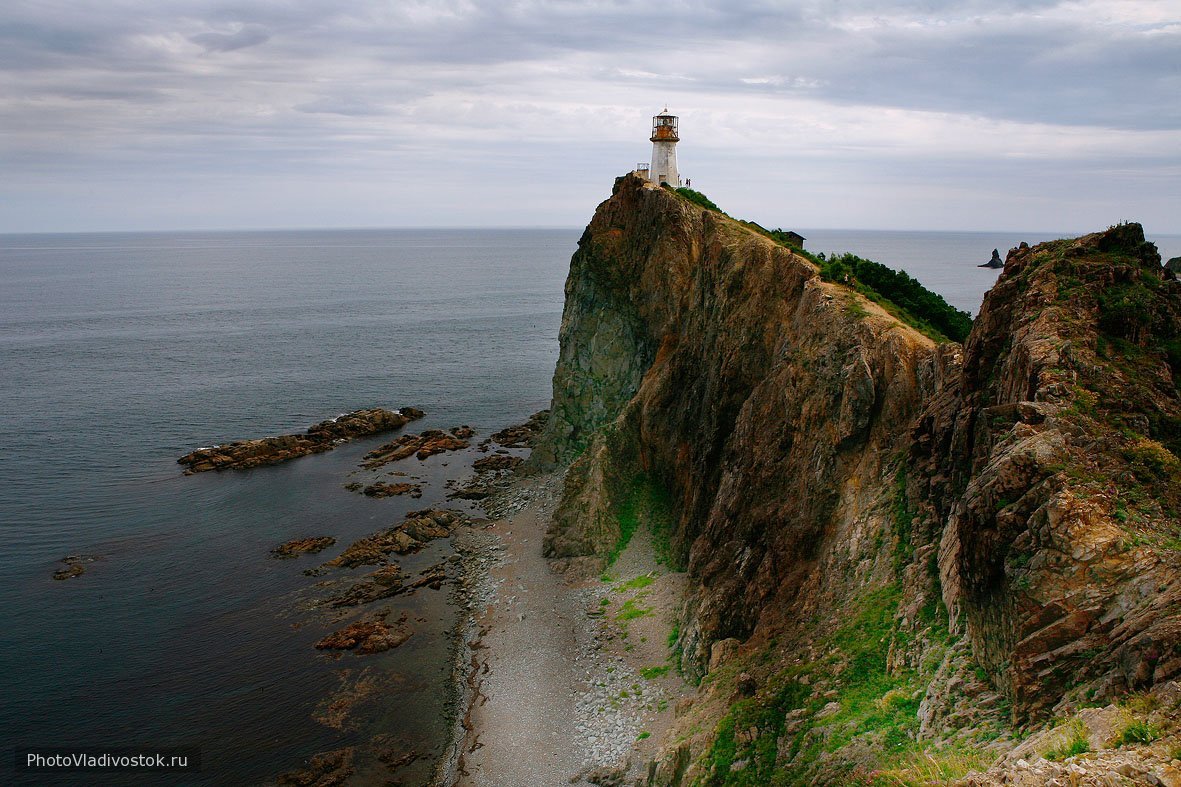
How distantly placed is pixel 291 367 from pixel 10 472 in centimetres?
4013

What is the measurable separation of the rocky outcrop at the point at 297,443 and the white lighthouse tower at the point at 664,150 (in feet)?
118

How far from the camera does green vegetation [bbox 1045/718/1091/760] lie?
11680mm

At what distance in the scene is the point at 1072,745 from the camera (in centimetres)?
1186

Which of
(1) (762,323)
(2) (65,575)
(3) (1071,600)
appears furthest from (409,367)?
(3) (1071,600)

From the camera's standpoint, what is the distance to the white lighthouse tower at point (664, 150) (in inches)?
2249

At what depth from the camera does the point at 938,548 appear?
69.7 ft

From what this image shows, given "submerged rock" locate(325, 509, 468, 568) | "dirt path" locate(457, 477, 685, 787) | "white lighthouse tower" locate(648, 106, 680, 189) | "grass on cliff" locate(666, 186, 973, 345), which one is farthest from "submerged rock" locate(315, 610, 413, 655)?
"white lighthouse tower" locate(648, 106, 680, 189)

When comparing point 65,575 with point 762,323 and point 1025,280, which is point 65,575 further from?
point 1025,280

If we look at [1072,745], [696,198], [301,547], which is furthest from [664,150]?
[1072,745]

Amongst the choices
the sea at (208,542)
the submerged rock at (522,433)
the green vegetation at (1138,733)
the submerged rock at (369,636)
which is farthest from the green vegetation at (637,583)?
the green vegetation at (1138,733)

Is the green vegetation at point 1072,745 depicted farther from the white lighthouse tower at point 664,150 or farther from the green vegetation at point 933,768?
the white lighthouse tower at point 664,150

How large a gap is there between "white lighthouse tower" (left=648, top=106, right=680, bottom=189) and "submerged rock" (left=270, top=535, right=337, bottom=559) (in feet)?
118

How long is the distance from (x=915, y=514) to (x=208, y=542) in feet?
145

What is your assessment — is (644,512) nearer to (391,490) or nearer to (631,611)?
(631,611)
